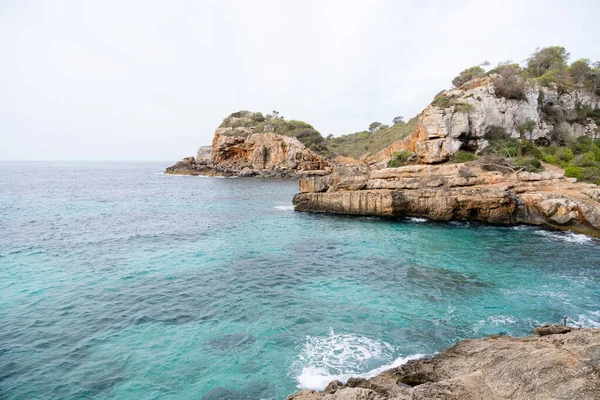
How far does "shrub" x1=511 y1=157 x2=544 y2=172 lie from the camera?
2716 centimetres

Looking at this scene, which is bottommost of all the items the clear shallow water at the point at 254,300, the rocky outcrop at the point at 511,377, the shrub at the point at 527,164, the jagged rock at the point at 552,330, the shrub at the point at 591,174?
the clear shallow water at the point at 254,300

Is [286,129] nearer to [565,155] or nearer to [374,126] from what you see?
[374,126]

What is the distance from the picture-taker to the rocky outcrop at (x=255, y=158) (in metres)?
68.6

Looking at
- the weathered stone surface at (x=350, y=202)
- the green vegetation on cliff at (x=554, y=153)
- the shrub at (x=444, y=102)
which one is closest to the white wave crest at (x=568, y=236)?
the green vegetation on cliff at (x=554, y=153)

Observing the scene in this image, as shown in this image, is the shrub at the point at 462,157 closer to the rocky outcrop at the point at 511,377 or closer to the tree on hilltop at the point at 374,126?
the rocky outcrop at the point at 511,377

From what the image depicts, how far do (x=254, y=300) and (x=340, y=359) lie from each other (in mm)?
4849

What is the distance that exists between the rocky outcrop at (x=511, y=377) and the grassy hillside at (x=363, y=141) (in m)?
61.8

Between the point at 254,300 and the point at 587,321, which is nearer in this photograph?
the point at 587,321

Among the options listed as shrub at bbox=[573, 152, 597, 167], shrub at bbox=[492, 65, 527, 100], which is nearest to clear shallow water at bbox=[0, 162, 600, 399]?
shrub at bbox=[573, 152, 597, 167]

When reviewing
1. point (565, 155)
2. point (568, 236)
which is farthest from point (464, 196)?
point (565, 155)

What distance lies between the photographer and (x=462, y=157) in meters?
31.1

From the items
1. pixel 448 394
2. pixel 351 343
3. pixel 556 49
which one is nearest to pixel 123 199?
pixel 351 343

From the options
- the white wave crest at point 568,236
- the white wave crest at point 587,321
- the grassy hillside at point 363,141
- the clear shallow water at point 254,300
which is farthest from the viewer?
the grassy hillside at point 363,141

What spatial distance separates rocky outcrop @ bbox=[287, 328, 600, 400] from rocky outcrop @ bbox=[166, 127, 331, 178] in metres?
57.1
